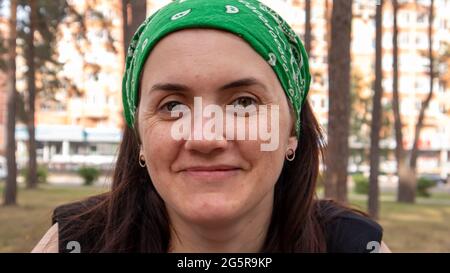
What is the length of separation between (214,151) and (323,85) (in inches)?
698

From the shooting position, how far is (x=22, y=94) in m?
21.9

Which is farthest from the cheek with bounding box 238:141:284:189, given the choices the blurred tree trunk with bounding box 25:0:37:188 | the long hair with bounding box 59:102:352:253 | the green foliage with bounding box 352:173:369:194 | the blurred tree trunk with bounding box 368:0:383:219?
the green foliage with bounding box 352:173:369:194

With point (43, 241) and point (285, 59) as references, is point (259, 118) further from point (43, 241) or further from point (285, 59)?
point (43, 241)

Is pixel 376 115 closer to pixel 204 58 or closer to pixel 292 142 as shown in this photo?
pixel 292 142

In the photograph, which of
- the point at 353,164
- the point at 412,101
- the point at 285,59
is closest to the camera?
the point at 285,59

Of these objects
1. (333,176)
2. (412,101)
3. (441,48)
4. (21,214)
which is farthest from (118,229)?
(412,101)

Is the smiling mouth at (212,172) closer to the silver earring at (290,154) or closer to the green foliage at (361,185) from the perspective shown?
the silver earring at (290,154)

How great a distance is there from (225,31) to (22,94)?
73.5 ft

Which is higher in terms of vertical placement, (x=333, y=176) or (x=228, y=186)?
(x=228, y=186)

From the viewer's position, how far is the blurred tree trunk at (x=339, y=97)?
23.7 feet

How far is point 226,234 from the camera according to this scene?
1.47m

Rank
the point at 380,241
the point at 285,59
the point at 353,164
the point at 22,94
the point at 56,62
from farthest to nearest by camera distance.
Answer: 1. the point at 353,164
2. the point at 22,94
3. the point at 56,62
4. the point at 380,241
5. the point at 285,59

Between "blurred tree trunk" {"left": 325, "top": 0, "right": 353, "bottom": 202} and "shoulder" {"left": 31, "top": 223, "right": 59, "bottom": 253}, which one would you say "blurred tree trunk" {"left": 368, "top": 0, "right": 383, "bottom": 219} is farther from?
"shoulder" {"left": 31, "top": 223, "right": 59, "bottom": 253}

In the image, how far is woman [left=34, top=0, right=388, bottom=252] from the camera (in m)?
1.29
